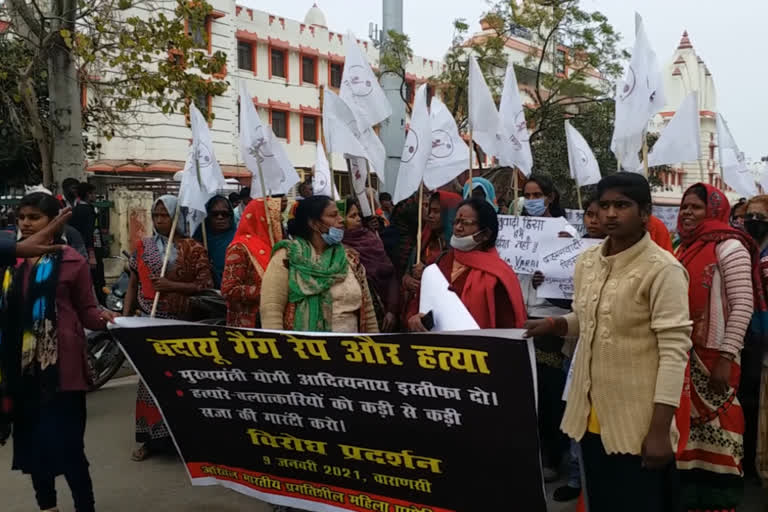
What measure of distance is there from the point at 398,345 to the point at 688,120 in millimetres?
3529

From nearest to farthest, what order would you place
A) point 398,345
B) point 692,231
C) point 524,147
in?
point 398,345 < point 692,231 < point 524,147

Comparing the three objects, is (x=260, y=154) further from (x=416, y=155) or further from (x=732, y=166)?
(x=732, y=166)

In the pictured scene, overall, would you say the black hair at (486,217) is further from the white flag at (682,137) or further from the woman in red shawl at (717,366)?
the white flag at (682,137)

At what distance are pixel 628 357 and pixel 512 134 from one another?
3.78 m

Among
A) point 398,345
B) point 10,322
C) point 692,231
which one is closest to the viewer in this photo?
point 398,345

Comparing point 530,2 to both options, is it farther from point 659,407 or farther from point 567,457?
point 659,407

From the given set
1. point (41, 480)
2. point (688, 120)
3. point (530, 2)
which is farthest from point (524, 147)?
point (530, 2)

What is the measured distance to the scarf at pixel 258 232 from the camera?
462 centimetres

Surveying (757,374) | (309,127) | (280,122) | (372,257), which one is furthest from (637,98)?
(309,127)

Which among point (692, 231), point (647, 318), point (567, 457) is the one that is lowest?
point (567, 457)

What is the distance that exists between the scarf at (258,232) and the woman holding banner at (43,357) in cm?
114

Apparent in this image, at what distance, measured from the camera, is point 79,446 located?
3654mm

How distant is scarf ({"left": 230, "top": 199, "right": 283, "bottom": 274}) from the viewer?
4.62m

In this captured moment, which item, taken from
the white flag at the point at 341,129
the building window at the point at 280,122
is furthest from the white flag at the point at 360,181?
the building window at the point at 280,122
